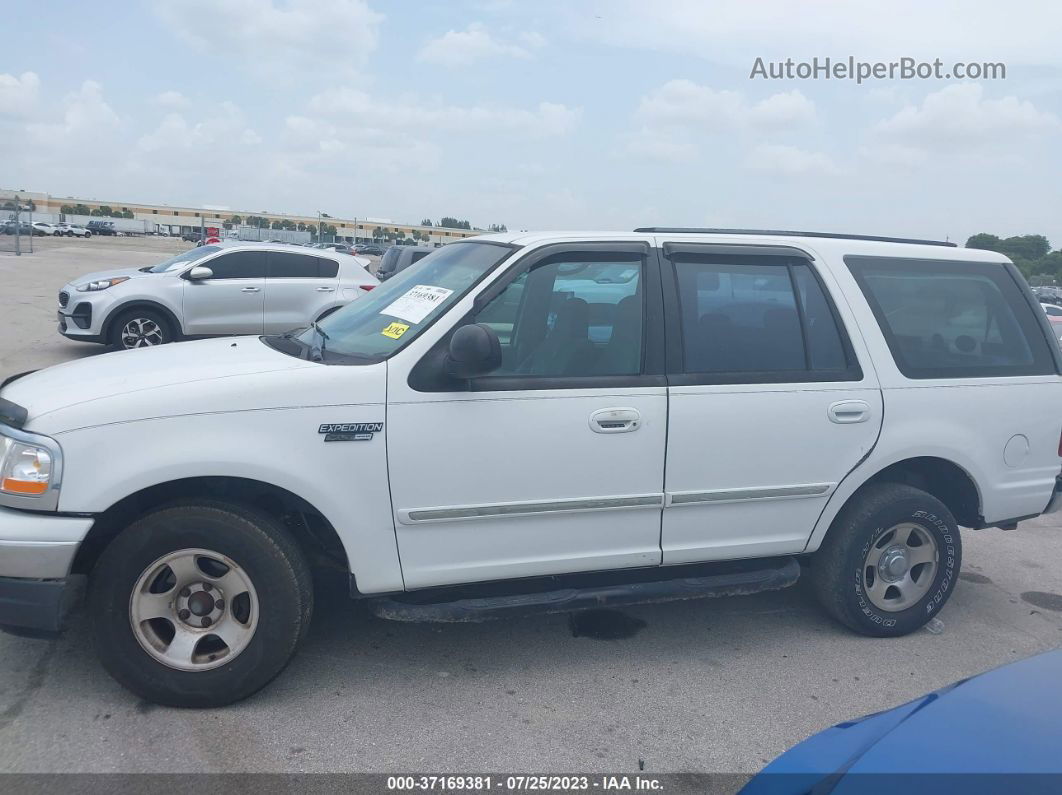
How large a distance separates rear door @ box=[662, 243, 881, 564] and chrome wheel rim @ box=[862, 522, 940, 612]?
0.45m

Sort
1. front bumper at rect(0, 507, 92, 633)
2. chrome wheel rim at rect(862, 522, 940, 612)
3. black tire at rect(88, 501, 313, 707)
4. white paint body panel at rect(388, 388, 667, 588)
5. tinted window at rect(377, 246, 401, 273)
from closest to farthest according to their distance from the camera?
front bumper at rect(0, 507, 92, 633)
black tire at rect(88, 501, 313, 707)
white paint body panel at rect(388, 388, 667, 588)
chrome wheel rim at rect(862, 522, 940, 612)
tinted window at rect(377, 246, 401, 273)

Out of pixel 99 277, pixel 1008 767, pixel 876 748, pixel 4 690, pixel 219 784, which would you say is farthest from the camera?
pixel 99 277

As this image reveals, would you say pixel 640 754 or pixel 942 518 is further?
pixel 942 518

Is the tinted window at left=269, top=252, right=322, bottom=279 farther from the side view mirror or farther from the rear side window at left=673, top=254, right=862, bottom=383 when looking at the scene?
the side view mirror

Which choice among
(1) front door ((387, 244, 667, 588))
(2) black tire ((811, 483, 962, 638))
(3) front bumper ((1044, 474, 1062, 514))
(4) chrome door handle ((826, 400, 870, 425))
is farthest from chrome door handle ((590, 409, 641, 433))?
(3) front bumper ((1044, 474, 1062, 514))

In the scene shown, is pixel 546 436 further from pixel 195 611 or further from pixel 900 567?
pixel 900 567

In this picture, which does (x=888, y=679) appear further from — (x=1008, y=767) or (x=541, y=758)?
(x=1008, y=767)

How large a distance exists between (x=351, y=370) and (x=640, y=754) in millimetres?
1855

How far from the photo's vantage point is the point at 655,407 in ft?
13.0

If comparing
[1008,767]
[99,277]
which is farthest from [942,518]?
[99,277]

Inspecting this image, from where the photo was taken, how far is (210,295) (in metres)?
12.2

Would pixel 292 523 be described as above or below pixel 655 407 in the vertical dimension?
below

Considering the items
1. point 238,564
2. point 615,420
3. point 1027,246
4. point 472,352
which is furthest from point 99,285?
point 1027,246

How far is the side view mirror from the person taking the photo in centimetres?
355
